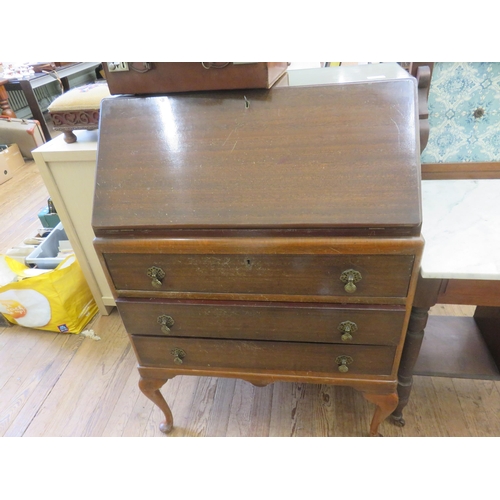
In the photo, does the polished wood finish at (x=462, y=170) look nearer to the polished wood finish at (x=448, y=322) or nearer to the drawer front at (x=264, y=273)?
the polished wood finish at (x=448, y=322)

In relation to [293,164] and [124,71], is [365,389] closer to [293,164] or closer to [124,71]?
[293,164]

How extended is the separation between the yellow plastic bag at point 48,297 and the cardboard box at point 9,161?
72.9 inches

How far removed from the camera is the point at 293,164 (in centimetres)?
81

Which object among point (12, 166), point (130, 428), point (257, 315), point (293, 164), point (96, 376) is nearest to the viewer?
point (293, 164)

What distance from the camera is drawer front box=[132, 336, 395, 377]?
38.5 inches

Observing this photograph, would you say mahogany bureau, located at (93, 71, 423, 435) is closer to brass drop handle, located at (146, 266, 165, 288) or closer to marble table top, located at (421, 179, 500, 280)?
brass drop handle, located at (146, 266, 165, 288)

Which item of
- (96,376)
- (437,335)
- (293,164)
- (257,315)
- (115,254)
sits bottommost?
(96,376)

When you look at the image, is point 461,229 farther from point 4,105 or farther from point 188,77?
point 4,105

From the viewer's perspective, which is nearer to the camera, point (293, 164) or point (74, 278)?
point (293, 164)

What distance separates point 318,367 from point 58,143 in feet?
4.04

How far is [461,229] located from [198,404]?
3.50 ft

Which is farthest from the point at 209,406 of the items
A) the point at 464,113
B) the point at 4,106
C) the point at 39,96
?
the point at 39,96

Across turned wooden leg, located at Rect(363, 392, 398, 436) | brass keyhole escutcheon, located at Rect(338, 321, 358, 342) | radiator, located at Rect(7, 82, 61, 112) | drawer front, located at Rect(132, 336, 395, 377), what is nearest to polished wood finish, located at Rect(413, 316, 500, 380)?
turned wooden leg, located at Rect(363, 392, 398, 436)

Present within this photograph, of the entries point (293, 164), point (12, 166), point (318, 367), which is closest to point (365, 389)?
point (318, 367)
